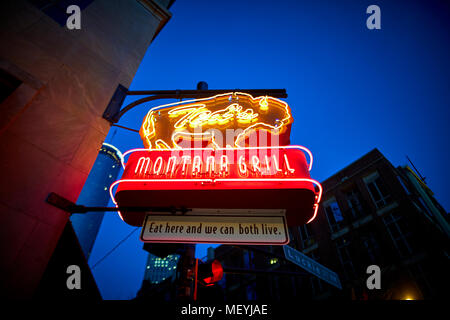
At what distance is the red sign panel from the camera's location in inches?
178

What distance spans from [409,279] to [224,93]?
665 inches

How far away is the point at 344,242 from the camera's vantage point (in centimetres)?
2000

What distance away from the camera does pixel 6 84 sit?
423 cm

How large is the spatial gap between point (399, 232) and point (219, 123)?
17.6 metres

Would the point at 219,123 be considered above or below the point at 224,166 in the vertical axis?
above

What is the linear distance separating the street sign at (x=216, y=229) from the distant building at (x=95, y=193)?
8918cm

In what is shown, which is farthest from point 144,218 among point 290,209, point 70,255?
point 290,209

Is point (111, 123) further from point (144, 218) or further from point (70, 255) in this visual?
point (70, 255)

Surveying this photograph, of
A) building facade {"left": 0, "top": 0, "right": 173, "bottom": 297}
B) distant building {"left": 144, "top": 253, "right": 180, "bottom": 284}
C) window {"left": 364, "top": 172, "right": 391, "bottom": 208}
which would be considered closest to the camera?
building facade {"left": 0, "top": 0, "right": 173, "bottom": 297}

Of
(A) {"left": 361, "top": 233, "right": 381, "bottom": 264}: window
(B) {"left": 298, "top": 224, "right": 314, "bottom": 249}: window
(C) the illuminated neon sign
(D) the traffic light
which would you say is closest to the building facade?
(C) the illuminated neon sign

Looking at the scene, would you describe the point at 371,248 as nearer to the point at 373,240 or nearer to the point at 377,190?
the point at 373,240

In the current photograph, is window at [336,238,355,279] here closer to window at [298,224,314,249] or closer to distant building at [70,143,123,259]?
window at [298,224,314,249]

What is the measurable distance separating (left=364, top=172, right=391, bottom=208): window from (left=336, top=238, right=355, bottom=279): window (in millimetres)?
4110

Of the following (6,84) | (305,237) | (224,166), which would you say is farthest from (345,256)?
(6,84)
